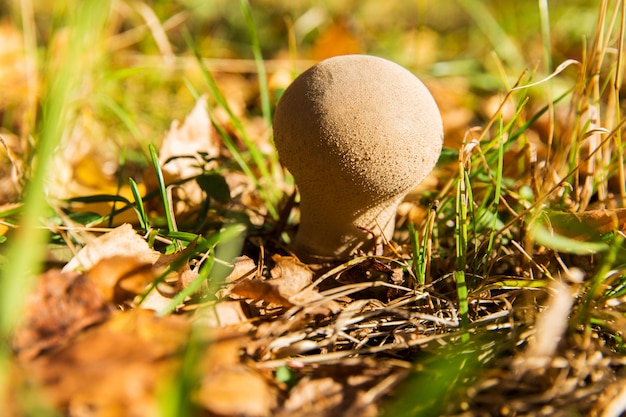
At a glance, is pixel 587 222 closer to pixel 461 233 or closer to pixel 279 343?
pixel 461 233

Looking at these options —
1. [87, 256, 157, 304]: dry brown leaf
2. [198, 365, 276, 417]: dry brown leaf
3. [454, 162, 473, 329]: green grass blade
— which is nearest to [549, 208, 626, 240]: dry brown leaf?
[454, 162, 473, 329]: green grass blade

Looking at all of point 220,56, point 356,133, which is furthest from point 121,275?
point 220,56

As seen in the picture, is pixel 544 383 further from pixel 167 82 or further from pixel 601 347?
pixel 167 82

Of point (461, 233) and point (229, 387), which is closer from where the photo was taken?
point (229, 387)

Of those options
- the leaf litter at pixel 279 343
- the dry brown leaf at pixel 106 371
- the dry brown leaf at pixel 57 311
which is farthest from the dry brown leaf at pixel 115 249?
the dry brown leaf at pixel 106 371

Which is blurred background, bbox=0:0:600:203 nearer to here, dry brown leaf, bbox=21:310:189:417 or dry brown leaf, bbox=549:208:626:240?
dry brown leaf, bbox=549:208:626:240

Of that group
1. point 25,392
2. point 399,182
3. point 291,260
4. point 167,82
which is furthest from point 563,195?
point 167,82
